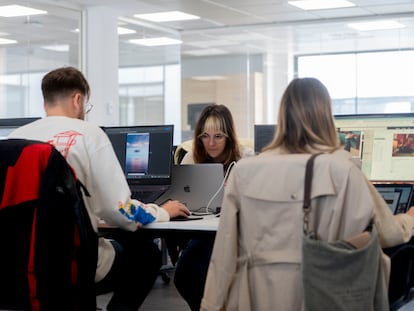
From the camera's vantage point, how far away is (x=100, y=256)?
305cm

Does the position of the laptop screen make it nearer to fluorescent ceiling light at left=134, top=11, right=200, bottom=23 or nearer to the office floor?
the office floor

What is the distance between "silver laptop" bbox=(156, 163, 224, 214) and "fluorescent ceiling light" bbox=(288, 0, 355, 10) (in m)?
5.03

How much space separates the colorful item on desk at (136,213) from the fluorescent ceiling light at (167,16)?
6.28m

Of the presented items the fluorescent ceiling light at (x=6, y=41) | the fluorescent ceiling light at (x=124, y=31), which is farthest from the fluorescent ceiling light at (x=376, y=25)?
the fluorescent ceiling light at (x=6, y=41)

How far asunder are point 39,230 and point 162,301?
2711 millimetres

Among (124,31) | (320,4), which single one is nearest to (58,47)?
(124,31)

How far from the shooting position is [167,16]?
30.9ft

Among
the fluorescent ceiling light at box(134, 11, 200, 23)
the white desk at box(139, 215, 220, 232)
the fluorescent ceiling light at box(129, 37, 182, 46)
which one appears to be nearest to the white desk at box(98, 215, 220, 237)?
the white desk at box(139, 215, 220, 232)

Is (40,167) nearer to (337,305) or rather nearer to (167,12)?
(337,305)

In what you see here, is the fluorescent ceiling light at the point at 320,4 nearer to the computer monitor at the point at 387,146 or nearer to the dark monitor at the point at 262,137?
the dark monitor at the point at 262,137

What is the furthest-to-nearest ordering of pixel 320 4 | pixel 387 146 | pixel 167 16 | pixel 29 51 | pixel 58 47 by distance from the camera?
pixel 167 16
pixel 320 4
pixel 58 47
pixel 29 51
pixel 387 146

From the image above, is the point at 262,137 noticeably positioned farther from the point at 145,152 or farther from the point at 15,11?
the point at 15,11

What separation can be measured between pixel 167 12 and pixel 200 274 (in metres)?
5.87

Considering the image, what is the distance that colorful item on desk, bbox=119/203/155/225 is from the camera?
2988mm
